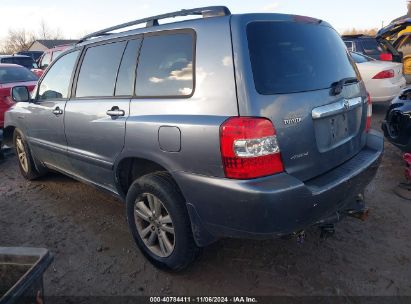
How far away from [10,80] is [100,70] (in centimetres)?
588

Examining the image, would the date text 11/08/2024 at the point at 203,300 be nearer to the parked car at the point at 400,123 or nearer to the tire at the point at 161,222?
the tire at the point at 161,222

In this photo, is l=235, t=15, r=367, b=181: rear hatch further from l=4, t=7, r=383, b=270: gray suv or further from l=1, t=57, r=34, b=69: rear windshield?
l=1, t=57, r=34, b=69: rear windshield

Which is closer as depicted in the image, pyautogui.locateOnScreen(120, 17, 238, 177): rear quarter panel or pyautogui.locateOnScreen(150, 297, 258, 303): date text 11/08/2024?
pyautogui.locateOnScreen(120, 17, 238, 177): rear quarter panel

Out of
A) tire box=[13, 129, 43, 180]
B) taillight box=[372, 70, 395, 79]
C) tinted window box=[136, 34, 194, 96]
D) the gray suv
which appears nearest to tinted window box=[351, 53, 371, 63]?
taillight box=[372, 70, 395, 79]

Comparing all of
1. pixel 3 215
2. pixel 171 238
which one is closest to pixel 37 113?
pixel 3 215

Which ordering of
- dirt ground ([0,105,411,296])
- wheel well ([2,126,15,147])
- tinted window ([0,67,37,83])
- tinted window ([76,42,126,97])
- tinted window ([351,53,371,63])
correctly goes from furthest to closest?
tinted window ([351,53,371,63])
tinted window ([0,67,37,83])
wheel well ([2,126,15,147])
tinted window ([76,42,126,97])
dirt ground ([0,105,411,296])

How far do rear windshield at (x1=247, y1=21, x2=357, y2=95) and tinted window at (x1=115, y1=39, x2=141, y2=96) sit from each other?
3.61 feet

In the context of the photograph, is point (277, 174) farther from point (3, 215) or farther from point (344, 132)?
point (3, 215)

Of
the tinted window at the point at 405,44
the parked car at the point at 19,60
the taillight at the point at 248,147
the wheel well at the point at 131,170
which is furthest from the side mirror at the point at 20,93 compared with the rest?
the parked car at the point at 19,60

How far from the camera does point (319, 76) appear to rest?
8.20ft

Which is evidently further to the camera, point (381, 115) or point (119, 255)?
point (381, 115)

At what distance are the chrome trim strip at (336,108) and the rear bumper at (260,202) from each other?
0.43m

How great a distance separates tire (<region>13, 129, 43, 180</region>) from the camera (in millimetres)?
4676

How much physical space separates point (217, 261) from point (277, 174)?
1.17m
